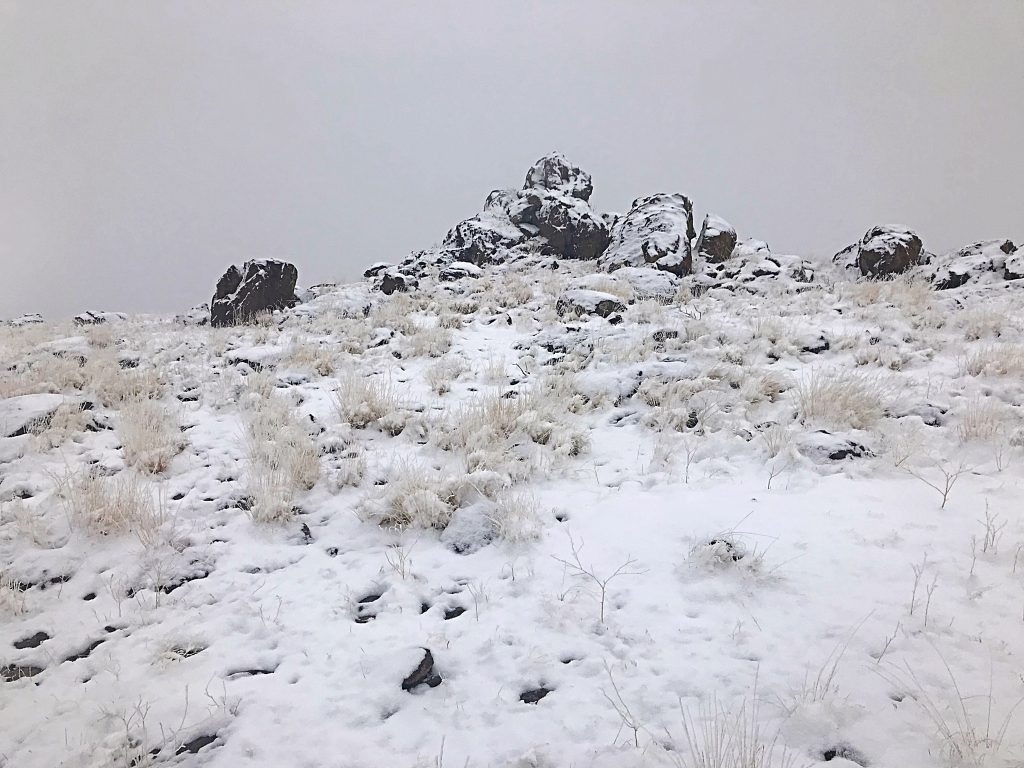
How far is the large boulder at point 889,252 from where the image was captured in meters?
13.0

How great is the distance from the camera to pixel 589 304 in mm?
9984

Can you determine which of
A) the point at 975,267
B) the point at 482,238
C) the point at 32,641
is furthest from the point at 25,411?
the point at 482,238

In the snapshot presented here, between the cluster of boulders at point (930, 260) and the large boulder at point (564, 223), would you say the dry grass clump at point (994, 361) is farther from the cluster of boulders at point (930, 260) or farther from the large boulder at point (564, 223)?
the large boulder at point (564, 223)

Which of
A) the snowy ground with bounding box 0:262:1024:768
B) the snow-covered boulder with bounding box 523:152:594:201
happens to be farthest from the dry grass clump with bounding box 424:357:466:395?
the snow-covered boulder with bounding box 523:152:594:201

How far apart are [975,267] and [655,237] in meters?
7.01

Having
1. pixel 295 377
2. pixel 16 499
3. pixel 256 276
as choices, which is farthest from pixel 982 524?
pixel 256 276

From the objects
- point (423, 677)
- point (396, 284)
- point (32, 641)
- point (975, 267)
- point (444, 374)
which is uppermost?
point (975, 267)

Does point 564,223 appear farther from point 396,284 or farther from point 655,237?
point 396,284

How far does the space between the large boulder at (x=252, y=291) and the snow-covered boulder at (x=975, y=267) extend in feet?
51.3

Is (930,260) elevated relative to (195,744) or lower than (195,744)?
elevated

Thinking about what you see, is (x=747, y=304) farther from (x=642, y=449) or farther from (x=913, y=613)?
(x=913, y=613)

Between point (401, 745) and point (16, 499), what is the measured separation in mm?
3827

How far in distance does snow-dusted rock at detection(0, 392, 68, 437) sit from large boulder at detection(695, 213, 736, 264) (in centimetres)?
1475

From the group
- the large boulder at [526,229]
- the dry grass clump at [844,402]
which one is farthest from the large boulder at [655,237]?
the dry grass clump at [844,402]
